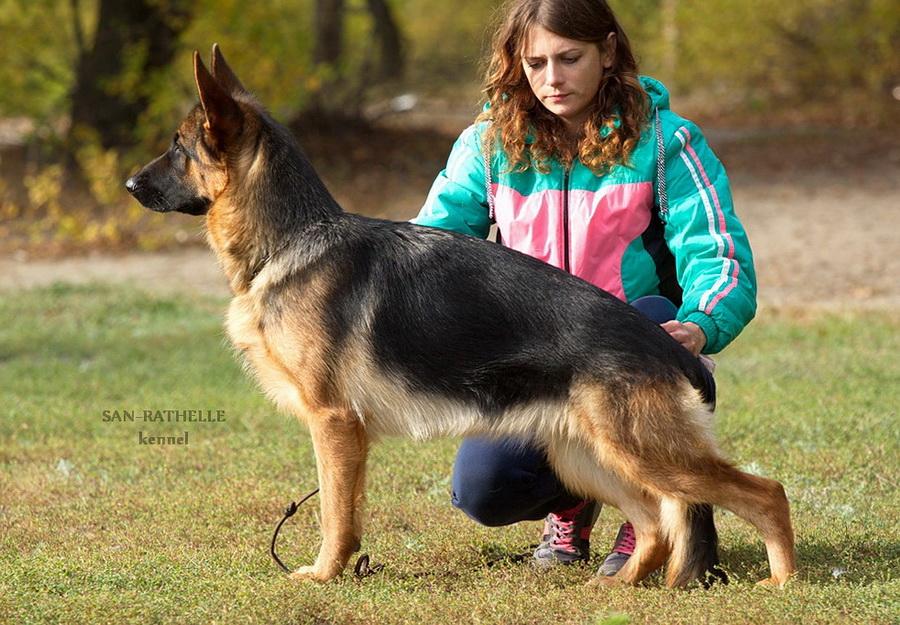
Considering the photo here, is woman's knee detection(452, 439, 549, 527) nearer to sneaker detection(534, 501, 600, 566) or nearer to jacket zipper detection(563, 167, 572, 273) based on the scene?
sneaker detection(534, 501, 600, 566)

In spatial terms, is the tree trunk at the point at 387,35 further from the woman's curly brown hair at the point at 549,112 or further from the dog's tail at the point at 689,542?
the dog's tail at the point at 689,542

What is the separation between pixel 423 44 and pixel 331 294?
30908mm

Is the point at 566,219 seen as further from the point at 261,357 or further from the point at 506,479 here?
the point at 261,357

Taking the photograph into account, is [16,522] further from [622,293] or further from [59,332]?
[59,332]

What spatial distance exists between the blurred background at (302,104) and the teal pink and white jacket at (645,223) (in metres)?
11.4

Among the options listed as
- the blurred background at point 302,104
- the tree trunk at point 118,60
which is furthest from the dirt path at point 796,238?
the tree trunk at point 118,60

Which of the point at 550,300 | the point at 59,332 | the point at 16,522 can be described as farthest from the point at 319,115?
the point at 550,300

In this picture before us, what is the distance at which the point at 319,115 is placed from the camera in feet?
60.5

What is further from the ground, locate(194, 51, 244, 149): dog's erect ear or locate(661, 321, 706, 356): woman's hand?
locate(194, 51, 244, 149): dog's erect ear

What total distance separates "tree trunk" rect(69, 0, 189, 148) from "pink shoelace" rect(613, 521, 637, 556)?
1382cm

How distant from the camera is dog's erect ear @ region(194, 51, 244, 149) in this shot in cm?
420

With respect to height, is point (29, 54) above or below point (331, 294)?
below

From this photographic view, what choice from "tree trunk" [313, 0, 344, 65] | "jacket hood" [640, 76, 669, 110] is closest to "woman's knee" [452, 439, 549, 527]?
"jacket hood" [640, 76, 669, 110]

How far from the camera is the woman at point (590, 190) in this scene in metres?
4.59
